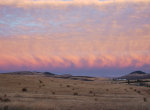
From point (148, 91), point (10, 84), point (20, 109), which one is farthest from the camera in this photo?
point (148, 91)

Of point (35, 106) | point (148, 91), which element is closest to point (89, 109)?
point (35, 106)

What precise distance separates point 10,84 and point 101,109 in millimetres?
22053

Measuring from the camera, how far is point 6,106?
19625 mm

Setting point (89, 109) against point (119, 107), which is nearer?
point (89, 109)

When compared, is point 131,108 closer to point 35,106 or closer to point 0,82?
point 35,106

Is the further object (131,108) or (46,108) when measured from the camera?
(131,108)

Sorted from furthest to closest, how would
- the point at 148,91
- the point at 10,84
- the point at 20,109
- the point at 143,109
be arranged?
the point at 148,91
the point at 10,84
the point at 143,109
the point at 20,109

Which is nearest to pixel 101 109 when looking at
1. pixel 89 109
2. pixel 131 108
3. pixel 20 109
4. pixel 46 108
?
pixel 89 109

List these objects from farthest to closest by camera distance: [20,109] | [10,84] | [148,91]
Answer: [148,91] → [10,84] → [20,109]

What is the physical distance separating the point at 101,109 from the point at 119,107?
2.17 m

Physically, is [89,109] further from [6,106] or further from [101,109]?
[6,106]

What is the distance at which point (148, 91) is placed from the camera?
42531 mm

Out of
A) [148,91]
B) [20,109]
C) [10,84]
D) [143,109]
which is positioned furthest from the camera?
[148,91]

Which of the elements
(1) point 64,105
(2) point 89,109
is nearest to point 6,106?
(1) point 64,105
